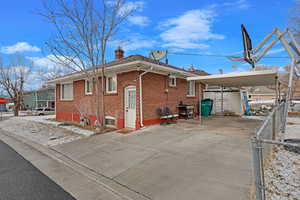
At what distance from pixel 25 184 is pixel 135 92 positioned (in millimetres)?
5922

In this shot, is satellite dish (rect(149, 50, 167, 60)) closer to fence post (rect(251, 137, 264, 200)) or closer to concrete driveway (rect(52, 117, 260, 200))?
concrete driveway (rect(52, 117, 260, 200))

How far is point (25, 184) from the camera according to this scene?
3.58m

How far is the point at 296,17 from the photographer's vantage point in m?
13.2

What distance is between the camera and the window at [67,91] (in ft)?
44.5

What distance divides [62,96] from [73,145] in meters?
9.23

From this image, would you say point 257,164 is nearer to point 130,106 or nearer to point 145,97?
point 145,97

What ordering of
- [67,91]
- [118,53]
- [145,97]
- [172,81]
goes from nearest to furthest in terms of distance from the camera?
[145,97] < [172,81] < [67,91] < [118,53]

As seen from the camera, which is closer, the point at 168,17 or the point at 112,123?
the point at 112,123

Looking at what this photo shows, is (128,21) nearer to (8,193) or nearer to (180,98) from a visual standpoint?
(180,98)

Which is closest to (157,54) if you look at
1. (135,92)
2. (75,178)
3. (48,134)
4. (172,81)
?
(172,81)

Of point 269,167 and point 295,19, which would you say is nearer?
point 269,167

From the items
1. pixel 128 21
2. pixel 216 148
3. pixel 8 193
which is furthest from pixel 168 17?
pixel 8 193

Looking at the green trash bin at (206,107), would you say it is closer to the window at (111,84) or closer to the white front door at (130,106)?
the white front door at (130,106)

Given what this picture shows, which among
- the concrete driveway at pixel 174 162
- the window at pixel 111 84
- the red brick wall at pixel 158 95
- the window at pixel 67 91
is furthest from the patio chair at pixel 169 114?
the window at pixel 67 91
